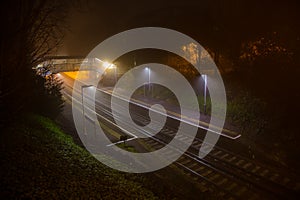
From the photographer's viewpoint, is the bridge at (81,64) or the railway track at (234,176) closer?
the railway track at (234,176)

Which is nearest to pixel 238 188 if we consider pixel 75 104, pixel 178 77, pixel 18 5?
pixel 18 5

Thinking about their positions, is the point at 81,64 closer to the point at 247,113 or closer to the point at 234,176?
the point at 247,113

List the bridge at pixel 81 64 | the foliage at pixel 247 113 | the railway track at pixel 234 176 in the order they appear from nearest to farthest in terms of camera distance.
A: the railway track at pixel 234 176, the foliage at pixel 247 113, the bridge at pixel 81 64

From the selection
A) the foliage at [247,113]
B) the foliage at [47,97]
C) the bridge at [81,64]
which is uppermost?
the bridge at [81,64]

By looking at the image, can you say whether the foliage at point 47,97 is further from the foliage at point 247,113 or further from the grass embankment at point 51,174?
the foliage at point 247,113

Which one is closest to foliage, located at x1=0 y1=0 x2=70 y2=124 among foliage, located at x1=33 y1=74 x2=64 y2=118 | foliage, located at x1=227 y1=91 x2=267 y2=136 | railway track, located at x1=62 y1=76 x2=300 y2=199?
foliage, located at x1=33 y1=74 x2=64 y2=118

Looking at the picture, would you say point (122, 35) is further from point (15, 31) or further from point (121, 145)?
point (15, 31)

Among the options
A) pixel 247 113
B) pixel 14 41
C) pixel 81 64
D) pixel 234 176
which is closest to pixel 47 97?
pixel 14 41

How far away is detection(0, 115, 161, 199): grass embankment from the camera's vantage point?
19.1ft

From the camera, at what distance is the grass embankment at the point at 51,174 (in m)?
5.81

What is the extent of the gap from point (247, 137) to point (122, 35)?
96.0 feet

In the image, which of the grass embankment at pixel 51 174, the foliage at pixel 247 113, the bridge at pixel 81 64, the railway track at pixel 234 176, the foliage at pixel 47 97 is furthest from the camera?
the bridge at pixel 81 64

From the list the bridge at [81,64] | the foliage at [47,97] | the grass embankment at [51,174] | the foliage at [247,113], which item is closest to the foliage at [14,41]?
the grass embankment at [51,174]

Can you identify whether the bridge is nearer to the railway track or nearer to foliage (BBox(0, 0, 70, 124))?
the railway track
